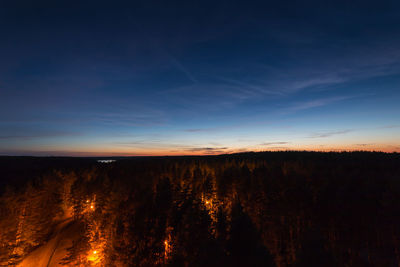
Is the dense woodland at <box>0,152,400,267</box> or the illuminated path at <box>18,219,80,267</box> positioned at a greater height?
the dense woodland at <box>0,152,400,267</box>

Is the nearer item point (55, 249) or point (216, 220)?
point (55, 249)

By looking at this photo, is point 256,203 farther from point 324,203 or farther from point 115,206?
point 115,206

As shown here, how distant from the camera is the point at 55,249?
153 ft

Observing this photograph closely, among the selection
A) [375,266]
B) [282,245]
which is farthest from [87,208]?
[375,266]

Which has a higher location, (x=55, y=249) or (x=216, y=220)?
(x=216, y=220)

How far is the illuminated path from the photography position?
134ft

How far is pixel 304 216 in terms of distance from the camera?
5275cm

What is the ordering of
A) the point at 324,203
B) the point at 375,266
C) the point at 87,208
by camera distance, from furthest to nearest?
the point at 87,208 < the point at 324,203 < the point at 375,266

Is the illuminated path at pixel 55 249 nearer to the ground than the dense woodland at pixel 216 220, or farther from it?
nearer to the ground

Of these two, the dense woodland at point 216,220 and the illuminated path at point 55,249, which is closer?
the dense woodland at point 216,220

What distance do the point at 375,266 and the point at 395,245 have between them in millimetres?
8478

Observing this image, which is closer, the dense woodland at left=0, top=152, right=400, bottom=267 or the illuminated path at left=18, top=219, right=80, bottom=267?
the dense woodland at left=0, top=152, right=400, bottom=267

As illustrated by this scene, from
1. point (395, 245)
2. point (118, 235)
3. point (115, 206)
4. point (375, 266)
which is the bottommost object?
point (375, 266)

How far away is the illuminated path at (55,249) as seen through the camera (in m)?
40.8
